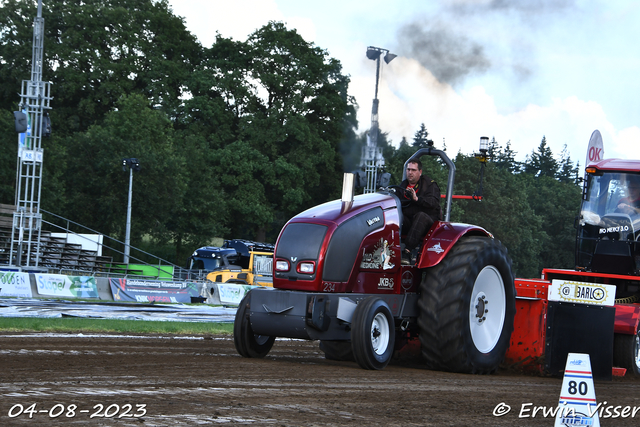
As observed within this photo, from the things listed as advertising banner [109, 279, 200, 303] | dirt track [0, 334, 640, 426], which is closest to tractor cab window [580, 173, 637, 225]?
dirt track [0, 334, 640, 426]

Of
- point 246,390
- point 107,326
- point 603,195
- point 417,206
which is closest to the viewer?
point 246,390

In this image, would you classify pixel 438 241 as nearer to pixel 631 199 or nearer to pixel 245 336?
pixel 245 336

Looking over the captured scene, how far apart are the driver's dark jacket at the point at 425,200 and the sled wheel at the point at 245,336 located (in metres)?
2.23

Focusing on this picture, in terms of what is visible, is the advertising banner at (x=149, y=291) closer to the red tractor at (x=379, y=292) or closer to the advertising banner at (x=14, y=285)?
the advertising banner at (x=14, y=285)

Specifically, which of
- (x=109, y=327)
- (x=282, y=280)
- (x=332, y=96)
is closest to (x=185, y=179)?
(x=332, y=96)

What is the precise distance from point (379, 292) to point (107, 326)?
724cm

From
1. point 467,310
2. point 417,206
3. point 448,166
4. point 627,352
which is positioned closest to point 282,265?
point 417,206

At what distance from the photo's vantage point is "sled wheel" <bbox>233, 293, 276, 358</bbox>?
868 cm

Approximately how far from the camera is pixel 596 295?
9055 mm

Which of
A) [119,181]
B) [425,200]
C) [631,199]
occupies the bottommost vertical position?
[425,200]

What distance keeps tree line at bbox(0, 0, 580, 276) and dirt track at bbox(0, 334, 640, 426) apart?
36858 mm

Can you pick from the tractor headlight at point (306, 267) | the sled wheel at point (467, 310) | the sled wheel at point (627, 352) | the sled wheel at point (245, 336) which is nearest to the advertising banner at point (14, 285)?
the sled wheel at point (245, 336)

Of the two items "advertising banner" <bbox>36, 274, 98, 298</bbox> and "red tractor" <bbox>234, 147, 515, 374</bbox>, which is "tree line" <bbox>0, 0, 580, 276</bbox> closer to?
"advertising banner" <bbox>36, 274, 98, 298</bbox>

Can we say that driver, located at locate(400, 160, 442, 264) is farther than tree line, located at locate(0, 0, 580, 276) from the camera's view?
No
